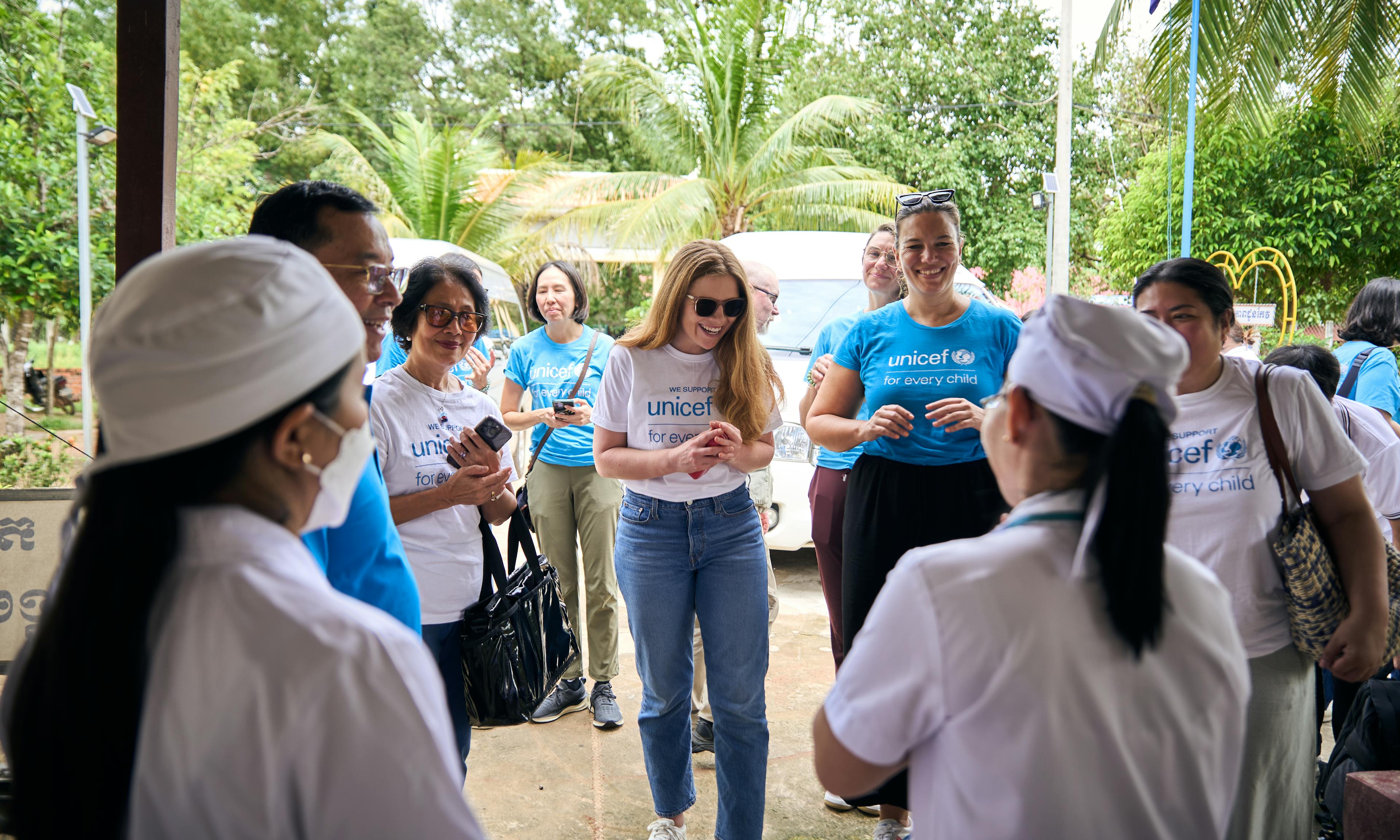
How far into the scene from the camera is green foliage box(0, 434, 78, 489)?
7457mm

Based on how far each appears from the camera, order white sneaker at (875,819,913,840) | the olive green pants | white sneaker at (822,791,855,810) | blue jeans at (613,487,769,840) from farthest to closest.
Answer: the olive green pants, white sneaker at (822,791,855,810), white sneaker at (875,819,913,840), blue jeans at (613,487,769,840)

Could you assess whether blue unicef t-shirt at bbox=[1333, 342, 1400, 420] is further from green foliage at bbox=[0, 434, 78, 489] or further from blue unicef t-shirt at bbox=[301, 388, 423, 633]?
green foliage at bbox=[0, 434, 78, 489]

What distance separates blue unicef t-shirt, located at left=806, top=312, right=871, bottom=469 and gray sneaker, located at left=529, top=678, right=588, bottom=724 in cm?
167

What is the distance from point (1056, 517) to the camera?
132cm

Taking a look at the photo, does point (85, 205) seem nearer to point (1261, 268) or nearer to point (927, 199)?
point (927, 199)

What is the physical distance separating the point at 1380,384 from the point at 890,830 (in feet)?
10.5

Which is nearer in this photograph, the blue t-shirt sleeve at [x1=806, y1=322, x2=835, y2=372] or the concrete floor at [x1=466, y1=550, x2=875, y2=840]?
the concrete floor at [x1=466, y1=550, x2=875, y2=840]

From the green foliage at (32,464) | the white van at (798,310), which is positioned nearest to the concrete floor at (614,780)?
the white van at (798,310)

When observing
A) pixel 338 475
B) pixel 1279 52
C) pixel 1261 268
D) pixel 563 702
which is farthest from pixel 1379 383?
pixel 1261 268

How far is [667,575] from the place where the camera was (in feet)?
10.3

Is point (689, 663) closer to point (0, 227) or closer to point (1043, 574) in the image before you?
point (1043, 574)

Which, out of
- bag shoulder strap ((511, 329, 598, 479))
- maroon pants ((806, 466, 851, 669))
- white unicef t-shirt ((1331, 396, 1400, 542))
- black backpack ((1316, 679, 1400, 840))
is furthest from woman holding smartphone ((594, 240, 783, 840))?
white unicef t-shirt ((1331, 396, 1400, 542))

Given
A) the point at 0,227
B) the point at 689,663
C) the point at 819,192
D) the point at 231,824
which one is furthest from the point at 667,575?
the point at 819,192

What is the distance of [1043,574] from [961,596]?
0.12 m
